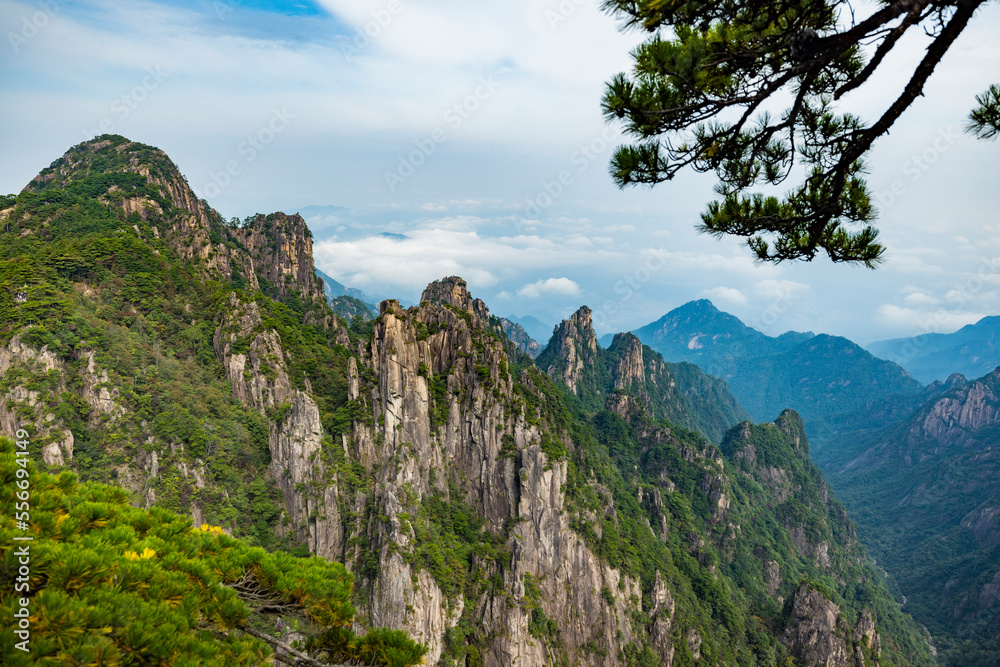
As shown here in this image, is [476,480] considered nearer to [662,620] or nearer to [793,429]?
[662,620]

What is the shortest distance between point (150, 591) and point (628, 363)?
133347 millimetres

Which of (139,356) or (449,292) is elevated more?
(449,292)

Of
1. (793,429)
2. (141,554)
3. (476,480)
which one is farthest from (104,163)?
(793,429)

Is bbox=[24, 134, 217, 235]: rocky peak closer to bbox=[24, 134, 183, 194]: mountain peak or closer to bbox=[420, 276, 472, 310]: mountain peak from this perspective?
bbox=[24, 134, 183, 194]: mountain peak

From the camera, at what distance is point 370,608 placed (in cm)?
3519

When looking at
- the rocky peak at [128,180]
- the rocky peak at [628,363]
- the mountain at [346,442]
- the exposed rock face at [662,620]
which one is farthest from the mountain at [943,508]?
the rocky peak at [128,180]

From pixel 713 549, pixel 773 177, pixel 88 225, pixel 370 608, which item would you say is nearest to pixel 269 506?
pixel 370 608

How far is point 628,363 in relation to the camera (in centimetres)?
13138

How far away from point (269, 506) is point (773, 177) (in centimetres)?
3989

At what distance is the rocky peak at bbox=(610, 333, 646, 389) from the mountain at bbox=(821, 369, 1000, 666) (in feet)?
248

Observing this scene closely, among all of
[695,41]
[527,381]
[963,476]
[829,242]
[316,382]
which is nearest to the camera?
[695,41]

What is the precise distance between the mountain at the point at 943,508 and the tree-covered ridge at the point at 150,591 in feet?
380

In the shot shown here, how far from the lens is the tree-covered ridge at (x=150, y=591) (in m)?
3.22

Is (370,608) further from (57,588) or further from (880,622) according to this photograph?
(880,622)
